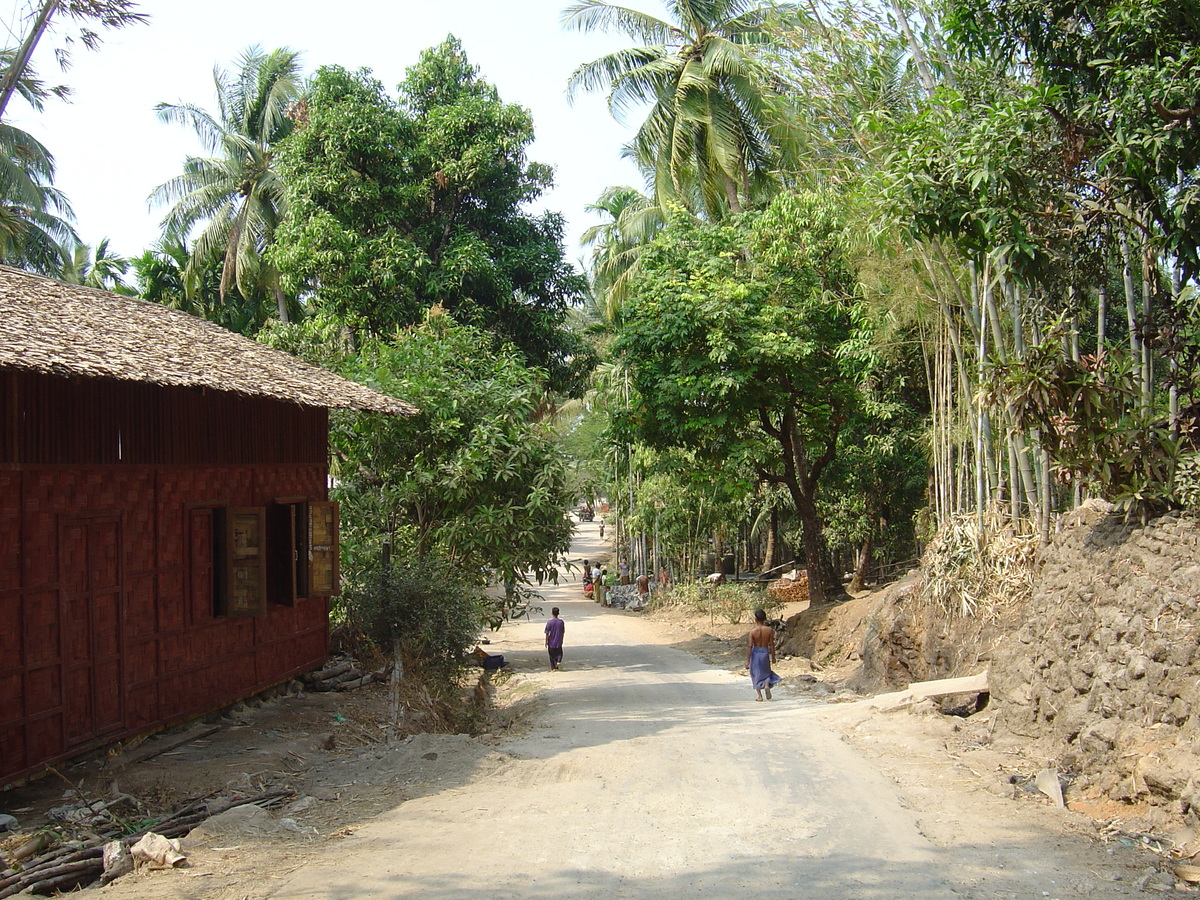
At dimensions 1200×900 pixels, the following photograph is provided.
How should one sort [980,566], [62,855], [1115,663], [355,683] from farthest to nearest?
[355,683]
[980,566]
[1115,663]
[62,855]

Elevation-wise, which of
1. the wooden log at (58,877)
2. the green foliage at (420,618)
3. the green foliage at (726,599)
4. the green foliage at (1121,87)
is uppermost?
the green foliage at (1121,87)

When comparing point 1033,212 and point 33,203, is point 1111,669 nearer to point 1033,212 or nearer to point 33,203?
point 1033,212

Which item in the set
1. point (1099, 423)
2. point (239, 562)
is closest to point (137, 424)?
point (239, 562)

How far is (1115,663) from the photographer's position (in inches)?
284

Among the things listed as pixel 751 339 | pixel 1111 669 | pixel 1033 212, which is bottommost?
Answer: pixel 1111 669

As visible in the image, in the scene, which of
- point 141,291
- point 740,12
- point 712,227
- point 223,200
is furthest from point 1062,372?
point 141,291

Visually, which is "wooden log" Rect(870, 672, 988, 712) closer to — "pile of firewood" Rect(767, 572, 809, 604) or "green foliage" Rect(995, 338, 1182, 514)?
"green foliage" Rect(995, 338, 1182, 514)

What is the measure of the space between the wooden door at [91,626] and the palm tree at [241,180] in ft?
62.1

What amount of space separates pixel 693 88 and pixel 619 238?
13996 mm

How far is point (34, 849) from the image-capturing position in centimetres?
549

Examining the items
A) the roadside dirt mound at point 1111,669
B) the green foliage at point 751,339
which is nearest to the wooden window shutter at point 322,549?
the roadside dirt mound at point 1111,669

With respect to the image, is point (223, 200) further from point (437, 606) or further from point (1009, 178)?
point (1009, 178)

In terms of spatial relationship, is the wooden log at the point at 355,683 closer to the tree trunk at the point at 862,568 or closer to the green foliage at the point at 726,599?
the green foliage at the point at 726,599

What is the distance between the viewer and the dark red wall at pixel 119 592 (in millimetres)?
6879
